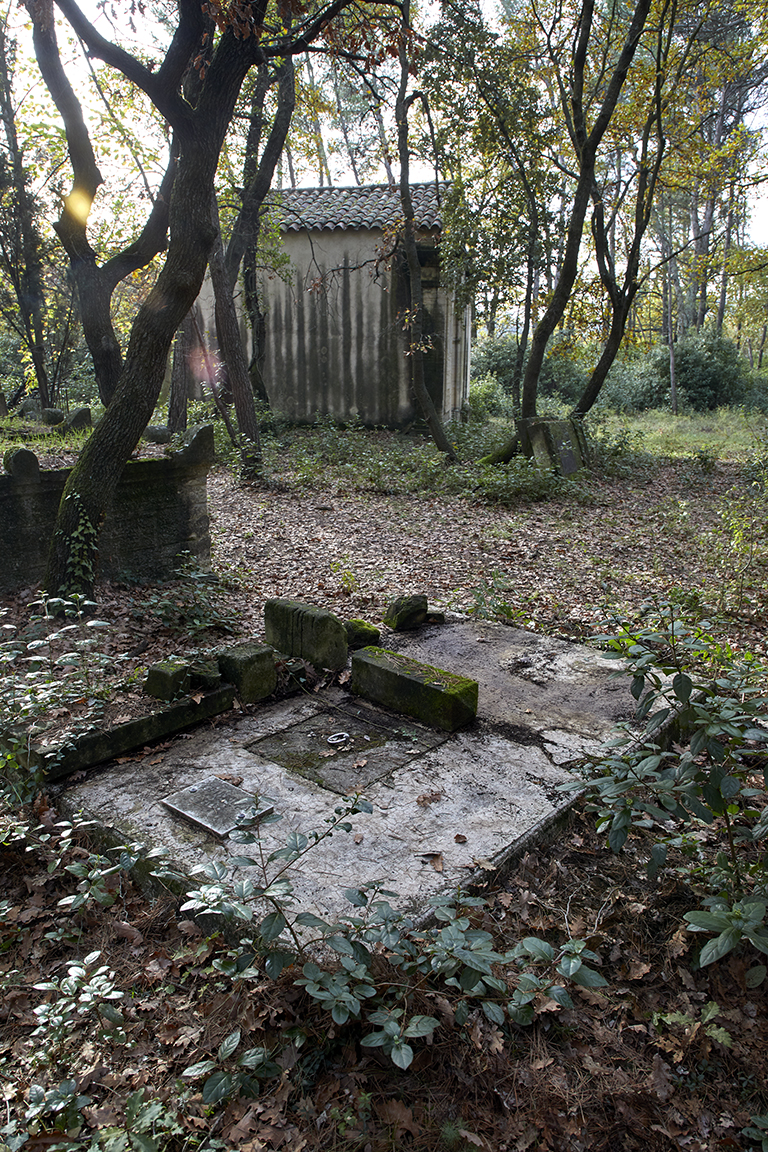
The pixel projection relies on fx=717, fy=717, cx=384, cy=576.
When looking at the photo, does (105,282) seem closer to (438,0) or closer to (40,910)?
(40,910)

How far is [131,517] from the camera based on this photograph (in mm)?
5969

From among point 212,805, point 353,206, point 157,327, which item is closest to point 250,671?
point 212,805

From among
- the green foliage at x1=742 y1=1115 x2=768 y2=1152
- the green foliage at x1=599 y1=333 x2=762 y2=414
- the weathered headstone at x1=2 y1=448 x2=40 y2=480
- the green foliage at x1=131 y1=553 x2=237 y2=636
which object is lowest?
the green foliage at x1=742 y1=1115 x2=768 y2=1152

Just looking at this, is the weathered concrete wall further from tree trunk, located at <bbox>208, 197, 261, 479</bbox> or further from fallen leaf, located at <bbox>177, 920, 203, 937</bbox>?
fallen leaf, located at <bbox>177, 920, 203, 937</bbox>

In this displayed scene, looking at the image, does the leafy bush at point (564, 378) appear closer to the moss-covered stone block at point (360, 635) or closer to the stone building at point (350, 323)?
the stone building at point (350, 323)

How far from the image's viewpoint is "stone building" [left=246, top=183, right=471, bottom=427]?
1569 cm

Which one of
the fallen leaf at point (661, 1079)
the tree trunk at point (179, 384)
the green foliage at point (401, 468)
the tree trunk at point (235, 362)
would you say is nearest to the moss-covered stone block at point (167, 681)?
the fallen leaf at point (661, 1079)

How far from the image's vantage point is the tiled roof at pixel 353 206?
15641mm

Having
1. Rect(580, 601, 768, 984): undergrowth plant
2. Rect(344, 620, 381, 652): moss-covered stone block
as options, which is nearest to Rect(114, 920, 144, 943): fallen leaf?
Rect(580, 601, 768, 984): undergrowth plant

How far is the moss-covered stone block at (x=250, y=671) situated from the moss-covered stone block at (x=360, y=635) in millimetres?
699

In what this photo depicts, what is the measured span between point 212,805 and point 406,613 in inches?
92.6

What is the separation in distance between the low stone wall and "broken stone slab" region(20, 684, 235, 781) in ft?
7.48

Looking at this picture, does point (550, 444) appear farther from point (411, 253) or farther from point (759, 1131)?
point (759, 1131)

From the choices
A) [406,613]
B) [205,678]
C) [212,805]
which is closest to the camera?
[212,805]
